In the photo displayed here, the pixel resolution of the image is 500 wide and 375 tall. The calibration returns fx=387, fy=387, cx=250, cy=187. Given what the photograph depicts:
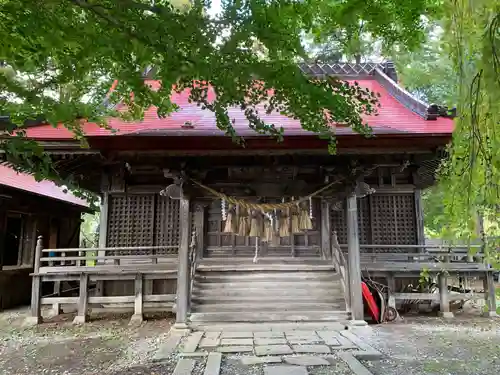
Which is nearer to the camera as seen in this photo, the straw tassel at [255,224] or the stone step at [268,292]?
the straw tassel at [255,224]

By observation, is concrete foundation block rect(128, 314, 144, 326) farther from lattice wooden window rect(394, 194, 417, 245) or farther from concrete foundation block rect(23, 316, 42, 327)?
lattice wooden window rect(394, 194, 417, 245)

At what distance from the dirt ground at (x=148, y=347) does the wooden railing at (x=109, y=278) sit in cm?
38

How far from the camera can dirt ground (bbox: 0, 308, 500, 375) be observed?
5062 millimetres

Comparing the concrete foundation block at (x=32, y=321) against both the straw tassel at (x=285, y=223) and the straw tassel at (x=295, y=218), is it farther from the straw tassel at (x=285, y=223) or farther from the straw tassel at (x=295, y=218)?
the straw tassel at (x=295, y=218)

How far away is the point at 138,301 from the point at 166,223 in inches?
79.2

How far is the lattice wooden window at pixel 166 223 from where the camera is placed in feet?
31.4

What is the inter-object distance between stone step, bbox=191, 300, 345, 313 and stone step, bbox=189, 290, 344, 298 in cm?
26

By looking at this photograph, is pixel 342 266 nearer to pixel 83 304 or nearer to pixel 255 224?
pixel 255 224

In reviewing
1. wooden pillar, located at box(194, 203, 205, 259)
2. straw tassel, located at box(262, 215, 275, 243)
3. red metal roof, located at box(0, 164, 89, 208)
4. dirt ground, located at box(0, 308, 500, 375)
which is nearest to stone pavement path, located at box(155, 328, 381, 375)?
dirt ground, located at box(0, 308, 500, 375)

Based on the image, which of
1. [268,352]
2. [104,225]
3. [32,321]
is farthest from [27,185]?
[268,352]

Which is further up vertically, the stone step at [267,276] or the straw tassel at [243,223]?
the straw tassel at [243,223]

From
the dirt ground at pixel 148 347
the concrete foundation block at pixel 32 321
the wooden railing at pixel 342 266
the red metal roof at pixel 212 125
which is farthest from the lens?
the concrete foundation block at pixel 32 321

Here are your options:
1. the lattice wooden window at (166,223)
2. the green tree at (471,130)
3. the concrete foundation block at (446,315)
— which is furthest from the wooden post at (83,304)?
the green tree at (471,130)

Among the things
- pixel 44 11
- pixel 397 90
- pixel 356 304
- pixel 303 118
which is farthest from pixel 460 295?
pixel 44 11
